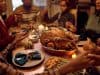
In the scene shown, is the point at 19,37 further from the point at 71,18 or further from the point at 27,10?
the point at 27,10

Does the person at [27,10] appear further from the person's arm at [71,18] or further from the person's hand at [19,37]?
the person's hand at [19,37]

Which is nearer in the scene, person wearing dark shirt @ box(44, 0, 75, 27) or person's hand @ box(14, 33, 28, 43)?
person's hand @ box(14, 33, 28, 43)

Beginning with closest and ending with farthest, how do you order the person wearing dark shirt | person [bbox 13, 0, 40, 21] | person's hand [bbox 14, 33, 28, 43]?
person's hand [bbox 14, 33, 28, 43] < the person wearing dark shirt < person [bbox 13, 0, 40, 21]

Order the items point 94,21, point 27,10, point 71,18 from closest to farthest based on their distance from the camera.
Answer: point 71,18
point 94,21
point 27,10

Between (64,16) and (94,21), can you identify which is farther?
(94,21)

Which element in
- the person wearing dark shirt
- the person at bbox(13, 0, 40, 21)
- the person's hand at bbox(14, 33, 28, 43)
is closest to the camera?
the person's hand at bbox(14, 33, 28, 43)

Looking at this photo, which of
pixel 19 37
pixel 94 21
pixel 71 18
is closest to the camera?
pixel 19 37

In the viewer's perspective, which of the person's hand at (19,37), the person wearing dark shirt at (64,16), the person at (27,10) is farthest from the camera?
the person at (27,10)

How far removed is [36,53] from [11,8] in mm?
2624

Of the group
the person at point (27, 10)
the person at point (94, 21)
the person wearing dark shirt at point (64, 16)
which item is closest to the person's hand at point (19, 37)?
the person wearing dark shirt at point (64, 16)

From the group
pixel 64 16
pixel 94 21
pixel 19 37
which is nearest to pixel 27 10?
pixel 64 16

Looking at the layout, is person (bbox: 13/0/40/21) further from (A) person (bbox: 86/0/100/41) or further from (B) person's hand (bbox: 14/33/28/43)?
(B) person's hand (bbox: 14/33/28/43)

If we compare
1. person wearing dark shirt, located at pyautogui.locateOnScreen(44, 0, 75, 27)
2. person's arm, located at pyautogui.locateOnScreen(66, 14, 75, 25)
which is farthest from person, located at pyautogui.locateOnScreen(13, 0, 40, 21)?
person's arm, located at pyautogui.locateOnScreen(66, 14, 75, 25)

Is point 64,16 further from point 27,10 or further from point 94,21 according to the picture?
point 27,10
